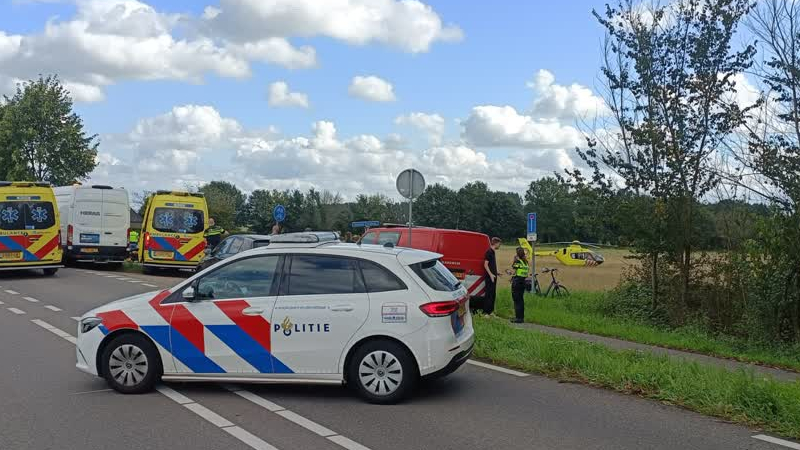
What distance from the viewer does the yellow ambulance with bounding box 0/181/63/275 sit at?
2139 cm

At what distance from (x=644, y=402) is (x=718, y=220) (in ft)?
27.6

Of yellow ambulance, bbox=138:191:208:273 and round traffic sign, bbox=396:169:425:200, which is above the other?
round traffic sign, bbox=396:169:425:200

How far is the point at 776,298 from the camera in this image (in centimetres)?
1262

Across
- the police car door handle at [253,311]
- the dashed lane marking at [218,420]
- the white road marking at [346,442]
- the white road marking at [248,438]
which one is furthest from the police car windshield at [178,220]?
the white road marking at [346,442]

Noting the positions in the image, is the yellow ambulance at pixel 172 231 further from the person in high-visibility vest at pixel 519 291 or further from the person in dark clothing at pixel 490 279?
the person in high-visibility vest at pixel 519 291

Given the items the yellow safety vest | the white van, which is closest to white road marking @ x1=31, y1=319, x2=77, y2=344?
the yellow safety vest

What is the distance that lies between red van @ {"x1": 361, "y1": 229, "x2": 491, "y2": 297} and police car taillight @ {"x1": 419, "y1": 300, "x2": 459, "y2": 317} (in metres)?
8.34

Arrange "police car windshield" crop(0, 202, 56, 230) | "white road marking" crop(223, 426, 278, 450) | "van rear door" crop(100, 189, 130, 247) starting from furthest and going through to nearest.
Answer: "van rear door" crop(100, 189, 130, 247)
"police car windshield" crop(0, 202, 56, 230)
"white road marking" crop(223, 426, 278, 450)

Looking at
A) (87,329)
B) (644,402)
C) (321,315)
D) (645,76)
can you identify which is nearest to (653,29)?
(645,76)

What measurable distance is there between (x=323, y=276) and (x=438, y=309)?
1.16 meters

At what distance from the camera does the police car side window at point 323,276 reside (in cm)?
743

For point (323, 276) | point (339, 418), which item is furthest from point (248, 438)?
point (323, 276)

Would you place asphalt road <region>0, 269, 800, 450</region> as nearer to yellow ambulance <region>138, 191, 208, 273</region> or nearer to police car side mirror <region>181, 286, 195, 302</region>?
police car side mirror <region>181, 286, 195, 302</region>

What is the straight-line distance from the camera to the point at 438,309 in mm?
7258
